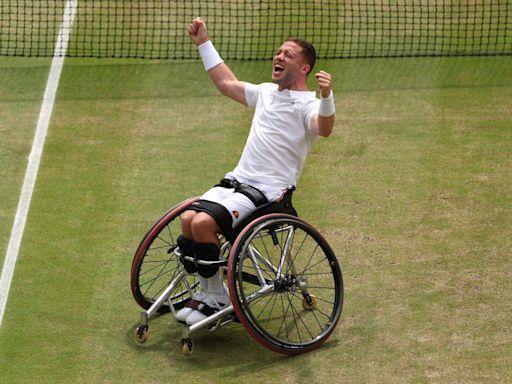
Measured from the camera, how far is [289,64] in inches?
373

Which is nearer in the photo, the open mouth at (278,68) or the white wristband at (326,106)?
the white wristband at (326,106)

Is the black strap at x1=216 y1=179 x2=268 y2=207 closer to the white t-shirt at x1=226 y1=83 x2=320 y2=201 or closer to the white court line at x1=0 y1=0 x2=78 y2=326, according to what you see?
the white t-shirt at x1=226 y1=83 x2=320 y2=201

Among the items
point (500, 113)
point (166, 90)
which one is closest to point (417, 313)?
point (500, 113)

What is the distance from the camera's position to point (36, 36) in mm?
14492

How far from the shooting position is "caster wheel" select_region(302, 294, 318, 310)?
31.4 ft

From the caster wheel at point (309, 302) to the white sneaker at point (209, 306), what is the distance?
68 cm

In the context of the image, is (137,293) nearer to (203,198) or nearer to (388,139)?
(203,198)

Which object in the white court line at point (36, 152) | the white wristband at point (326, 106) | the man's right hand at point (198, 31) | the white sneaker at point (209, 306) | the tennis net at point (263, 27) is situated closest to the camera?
the white wristband at point (326, 106)

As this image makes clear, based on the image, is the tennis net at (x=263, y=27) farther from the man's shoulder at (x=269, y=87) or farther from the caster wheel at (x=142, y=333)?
the caster wheel at (x=142, y=333)

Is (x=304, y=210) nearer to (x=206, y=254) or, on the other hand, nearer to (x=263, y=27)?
(x=206, y=254)

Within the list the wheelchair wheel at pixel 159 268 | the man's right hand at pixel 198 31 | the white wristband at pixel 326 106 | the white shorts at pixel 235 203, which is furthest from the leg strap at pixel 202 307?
the man's right hand at pixel 198 31

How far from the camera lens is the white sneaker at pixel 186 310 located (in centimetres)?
909

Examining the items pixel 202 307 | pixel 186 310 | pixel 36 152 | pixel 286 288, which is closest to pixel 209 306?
pixel 202 307

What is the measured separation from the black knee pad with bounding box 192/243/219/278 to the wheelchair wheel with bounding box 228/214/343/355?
0.70 ft
